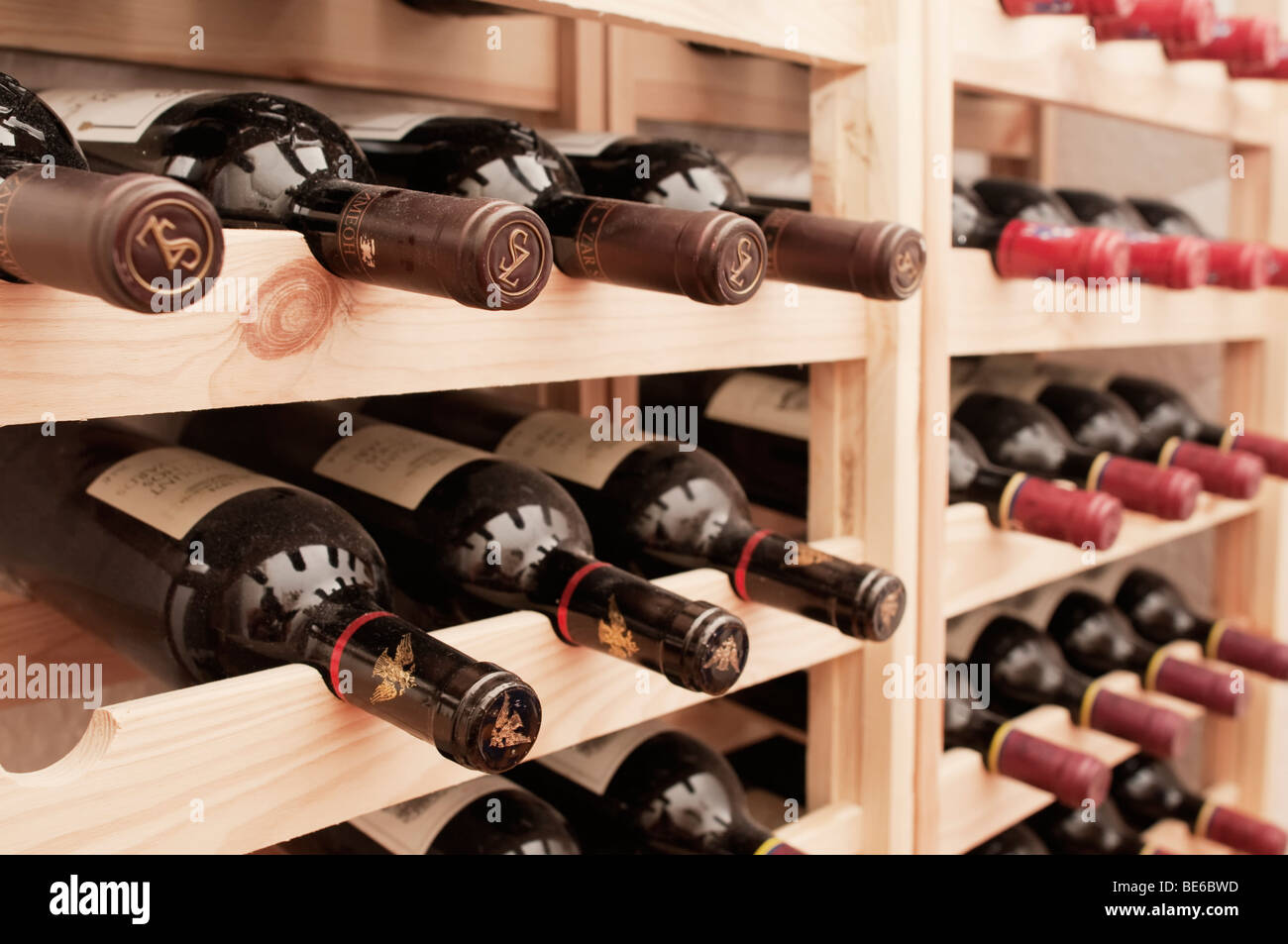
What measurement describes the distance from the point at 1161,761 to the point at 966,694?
391 millimetres

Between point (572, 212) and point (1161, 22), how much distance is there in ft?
2.05

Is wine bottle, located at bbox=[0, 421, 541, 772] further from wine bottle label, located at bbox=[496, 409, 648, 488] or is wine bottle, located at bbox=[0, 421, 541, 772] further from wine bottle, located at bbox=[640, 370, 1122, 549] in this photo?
wine bottle, located at bbox=[640, 370, 1122, 549]

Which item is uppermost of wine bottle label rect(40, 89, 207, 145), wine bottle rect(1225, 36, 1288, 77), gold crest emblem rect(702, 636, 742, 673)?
wine bottle rect(1225, 36, 1288, 77)

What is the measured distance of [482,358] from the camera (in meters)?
0.57

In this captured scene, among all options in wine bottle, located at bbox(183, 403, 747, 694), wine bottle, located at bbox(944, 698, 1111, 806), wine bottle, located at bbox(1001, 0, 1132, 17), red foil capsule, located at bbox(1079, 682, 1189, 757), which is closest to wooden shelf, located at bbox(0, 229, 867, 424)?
wine bottle, located at bbox(183, 403, 747, 694)

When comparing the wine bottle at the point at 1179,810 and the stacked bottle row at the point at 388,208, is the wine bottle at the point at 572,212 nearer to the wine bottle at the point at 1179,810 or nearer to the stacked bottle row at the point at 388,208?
the stacked bottle row at the point at 388,208

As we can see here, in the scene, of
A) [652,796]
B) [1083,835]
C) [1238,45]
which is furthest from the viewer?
[1083,835]

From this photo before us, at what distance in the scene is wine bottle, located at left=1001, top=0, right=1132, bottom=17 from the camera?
2.77 feet

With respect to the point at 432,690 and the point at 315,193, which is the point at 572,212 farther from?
the point at 432,690

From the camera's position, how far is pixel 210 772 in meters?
0.50

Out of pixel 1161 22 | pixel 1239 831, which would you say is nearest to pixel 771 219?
pixel 1161 22

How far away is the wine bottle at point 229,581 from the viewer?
495 millimetres

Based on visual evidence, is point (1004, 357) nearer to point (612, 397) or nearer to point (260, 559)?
point (612, 397)
